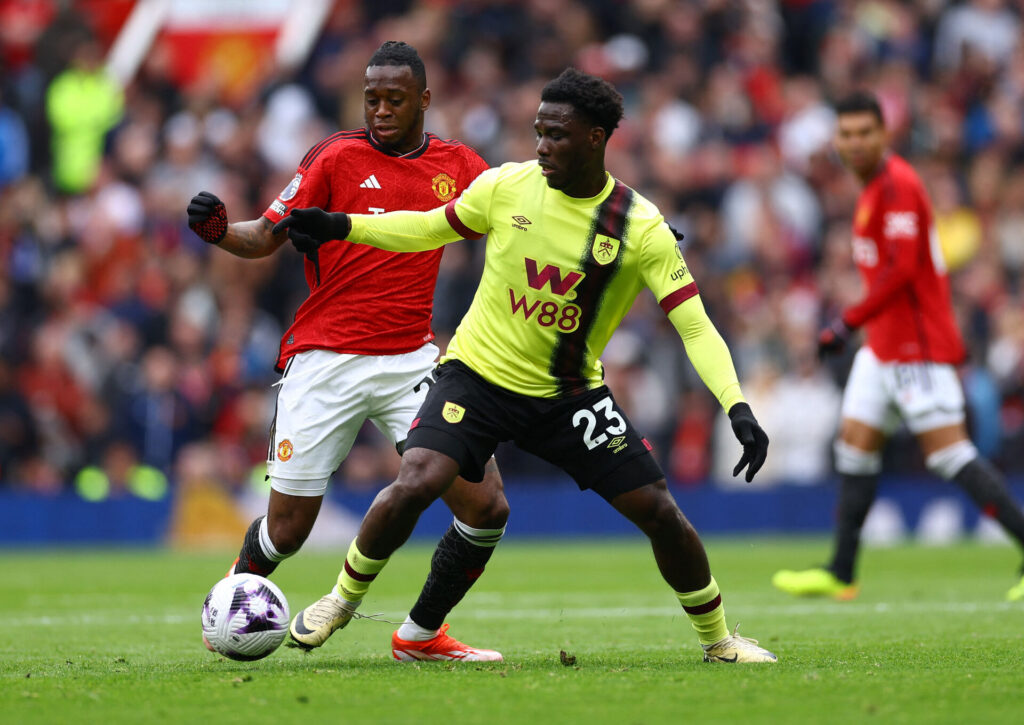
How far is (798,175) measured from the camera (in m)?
18.7

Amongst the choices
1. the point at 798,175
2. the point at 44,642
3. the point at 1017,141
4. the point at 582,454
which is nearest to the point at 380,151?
the point at 582,454

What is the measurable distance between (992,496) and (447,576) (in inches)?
172

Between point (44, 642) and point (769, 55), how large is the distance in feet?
47.2

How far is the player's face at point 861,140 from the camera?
10398 millimetres

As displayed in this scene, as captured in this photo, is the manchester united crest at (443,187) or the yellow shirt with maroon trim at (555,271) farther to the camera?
the manchester united crest at (443,187)

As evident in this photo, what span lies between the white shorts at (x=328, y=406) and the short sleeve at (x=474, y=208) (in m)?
0.97

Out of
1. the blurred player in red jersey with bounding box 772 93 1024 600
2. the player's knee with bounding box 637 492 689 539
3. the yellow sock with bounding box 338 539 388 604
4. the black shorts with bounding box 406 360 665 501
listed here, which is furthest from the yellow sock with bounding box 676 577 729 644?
the blurred player in red jersey with bounding box 772 93 1024 600

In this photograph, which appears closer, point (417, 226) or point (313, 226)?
point (313, 226)

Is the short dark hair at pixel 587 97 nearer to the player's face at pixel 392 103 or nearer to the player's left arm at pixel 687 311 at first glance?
the player's left arm at pixel 687 311

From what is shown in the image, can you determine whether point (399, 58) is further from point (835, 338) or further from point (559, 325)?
point (835, 338)

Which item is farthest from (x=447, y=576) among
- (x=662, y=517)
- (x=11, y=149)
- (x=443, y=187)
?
(x=11, y=149)

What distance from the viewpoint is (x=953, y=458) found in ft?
33.8

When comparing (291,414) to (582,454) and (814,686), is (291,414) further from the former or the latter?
(814,686)

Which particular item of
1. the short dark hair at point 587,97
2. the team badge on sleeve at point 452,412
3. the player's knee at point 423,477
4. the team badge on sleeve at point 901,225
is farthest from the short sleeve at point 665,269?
the team badge on sleeve at point 901,225
